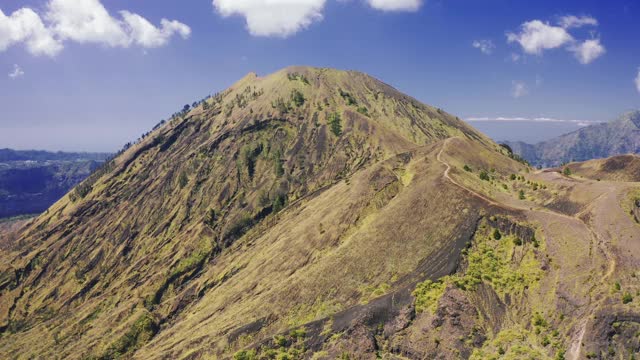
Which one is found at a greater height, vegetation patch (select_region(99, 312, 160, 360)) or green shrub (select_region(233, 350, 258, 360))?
green shrub (select_region(233, 350, 258, 360))

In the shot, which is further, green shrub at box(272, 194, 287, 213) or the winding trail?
green shrub at box(272, 194, 287, 213)

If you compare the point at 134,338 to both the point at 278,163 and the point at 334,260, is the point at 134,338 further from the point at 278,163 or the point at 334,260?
the point at 278,163

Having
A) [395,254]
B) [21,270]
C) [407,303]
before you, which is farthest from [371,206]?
[21,270]

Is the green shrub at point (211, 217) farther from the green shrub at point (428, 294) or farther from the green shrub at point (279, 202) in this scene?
the green shrub at point (428, 294)

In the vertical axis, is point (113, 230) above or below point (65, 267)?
above

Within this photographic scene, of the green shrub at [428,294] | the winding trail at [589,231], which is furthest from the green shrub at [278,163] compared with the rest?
the green shrub at [428,294]

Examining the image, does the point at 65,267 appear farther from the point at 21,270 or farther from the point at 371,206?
the point at 371,206

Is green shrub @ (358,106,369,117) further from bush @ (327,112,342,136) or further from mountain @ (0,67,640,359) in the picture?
bush @ (327,112,342,136)

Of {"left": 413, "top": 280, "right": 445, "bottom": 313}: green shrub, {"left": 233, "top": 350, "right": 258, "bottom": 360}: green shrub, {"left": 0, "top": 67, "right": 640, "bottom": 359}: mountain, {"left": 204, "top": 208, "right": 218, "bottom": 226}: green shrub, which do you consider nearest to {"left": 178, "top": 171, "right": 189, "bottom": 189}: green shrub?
{"left": 0, "top": 67, "right": 640, "bottom": 359}: mountain

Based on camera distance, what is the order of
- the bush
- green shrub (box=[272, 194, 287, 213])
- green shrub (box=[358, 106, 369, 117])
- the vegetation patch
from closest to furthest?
the vegetation patch < green shrub (box=[272, 194, 287, 213]) < the bush < green shrub (box=[358, 106, 369, 117])
